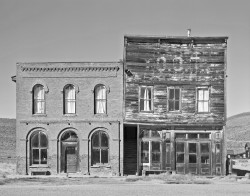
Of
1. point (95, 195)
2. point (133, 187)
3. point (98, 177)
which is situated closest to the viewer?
point (95, 195)

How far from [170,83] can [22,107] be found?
397 inches

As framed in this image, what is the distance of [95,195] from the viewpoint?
21.0 m

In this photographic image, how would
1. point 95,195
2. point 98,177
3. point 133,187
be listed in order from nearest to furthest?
point 95,195
point 133,187
point 98,177

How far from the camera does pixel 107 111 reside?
33.1m

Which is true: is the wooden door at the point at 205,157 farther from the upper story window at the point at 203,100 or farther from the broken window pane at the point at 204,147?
the upper story window at the point at 203,100

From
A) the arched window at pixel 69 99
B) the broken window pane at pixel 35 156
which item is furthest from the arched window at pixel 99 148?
the broken window pane at pixel 35 156

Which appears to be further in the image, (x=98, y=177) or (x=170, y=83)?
(x=170, y=83)

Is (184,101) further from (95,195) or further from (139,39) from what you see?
(95,195)

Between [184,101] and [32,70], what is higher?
[32,70]

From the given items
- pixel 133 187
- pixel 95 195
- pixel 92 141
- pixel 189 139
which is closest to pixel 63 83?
pixel 92 141

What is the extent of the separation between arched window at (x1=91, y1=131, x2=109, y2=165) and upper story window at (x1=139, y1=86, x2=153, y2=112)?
3.16 m

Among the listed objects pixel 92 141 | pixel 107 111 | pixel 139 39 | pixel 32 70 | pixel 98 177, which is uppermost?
pixel 139 39

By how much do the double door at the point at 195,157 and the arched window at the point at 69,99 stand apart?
773cm

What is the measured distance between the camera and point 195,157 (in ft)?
109
